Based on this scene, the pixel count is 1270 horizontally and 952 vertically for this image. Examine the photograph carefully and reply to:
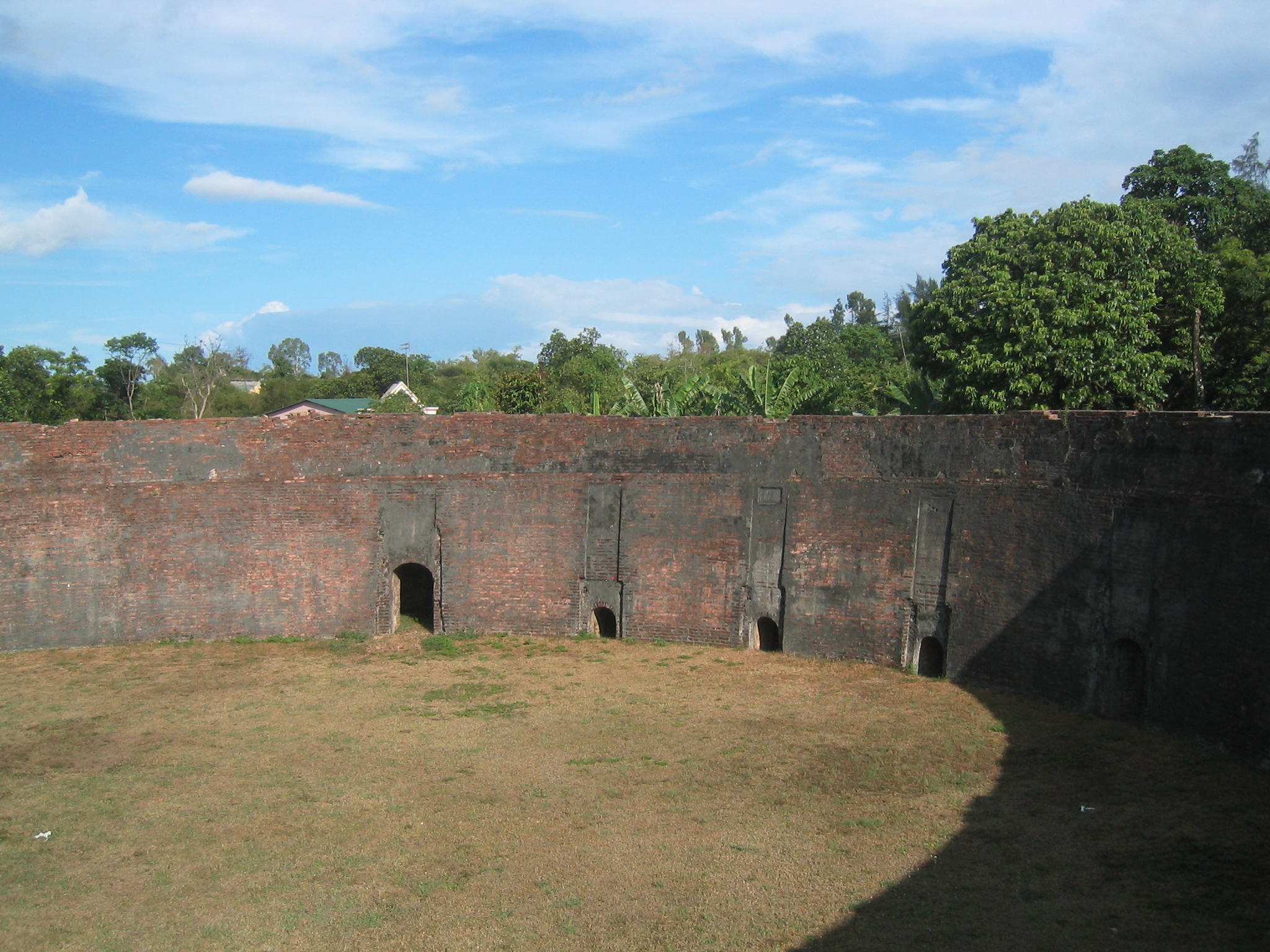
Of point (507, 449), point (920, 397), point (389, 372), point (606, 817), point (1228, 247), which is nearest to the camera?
point (606, 817)

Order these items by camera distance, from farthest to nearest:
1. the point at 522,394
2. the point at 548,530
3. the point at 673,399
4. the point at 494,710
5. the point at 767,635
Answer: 1. the point at 522,394
2. the point at 673,399
3. the point at 548,530
4. the point at 767,635
5. the point at 494,710

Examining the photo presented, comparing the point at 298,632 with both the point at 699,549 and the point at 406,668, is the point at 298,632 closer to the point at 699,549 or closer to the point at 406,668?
the point at 406,668

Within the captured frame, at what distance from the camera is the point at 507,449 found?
16.8 m

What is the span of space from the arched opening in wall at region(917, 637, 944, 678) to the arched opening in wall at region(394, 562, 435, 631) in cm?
798

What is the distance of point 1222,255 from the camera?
23.1 metres

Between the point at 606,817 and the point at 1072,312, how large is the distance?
12.9 meters

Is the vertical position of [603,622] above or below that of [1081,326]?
below

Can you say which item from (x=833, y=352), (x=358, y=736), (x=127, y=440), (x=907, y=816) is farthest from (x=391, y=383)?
(x=907, y=816)

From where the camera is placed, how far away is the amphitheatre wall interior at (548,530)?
14062mm

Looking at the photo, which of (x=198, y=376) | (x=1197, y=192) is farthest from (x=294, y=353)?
(x=1197, y=192)

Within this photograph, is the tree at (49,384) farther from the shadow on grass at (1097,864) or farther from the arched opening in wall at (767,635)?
the shadow on grass at (1097,864)

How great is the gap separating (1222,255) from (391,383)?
44.4 meters

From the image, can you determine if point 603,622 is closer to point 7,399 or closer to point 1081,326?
point 1081,326

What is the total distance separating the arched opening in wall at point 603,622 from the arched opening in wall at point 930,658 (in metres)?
5.03
